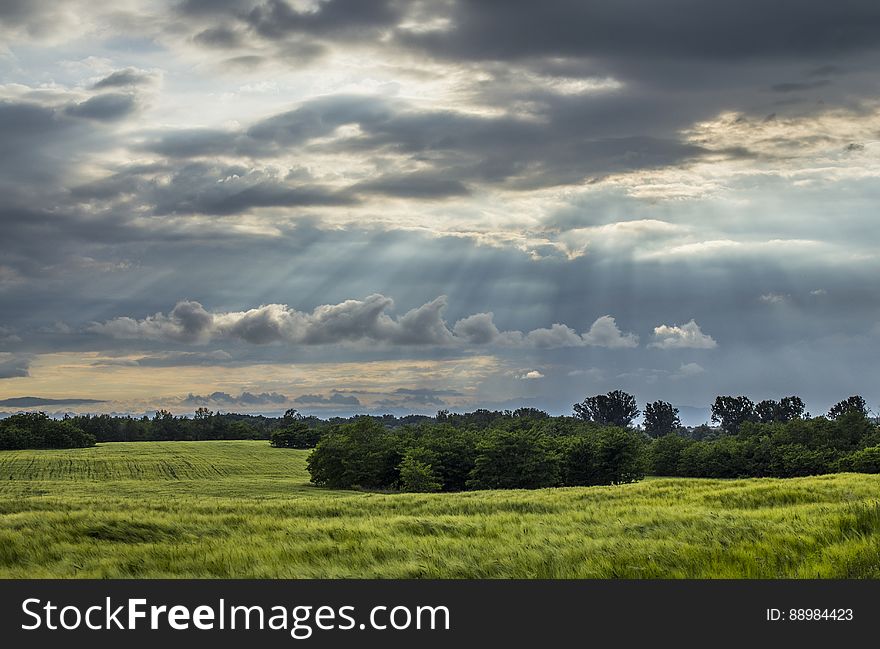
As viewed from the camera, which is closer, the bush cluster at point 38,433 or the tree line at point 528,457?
the tree line at point 528,457

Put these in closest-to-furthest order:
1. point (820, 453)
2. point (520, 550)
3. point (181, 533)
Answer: point (520, 550) → point (181, 533) → point (820, 453)

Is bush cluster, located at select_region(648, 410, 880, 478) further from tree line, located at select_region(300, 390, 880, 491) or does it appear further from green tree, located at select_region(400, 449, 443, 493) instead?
green tree, located at select_region(400, 449, 443, 493)

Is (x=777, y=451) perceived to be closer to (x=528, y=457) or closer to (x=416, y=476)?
(x=528, y=457)

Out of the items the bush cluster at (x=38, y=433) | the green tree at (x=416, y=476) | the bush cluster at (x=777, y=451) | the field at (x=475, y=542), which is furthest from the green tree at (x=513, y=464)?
the bush cluster at (x=38, y=433)

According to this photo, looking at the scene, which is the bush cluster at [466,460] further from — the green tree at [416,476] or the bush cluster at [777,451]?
the bush cluster at [777,451]

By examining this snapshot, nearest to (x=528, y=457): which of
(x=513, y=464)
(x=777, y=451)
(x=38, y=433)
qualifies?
(x=513, y=464)

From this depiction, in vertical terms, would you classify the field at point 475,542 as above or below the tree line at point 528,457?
above

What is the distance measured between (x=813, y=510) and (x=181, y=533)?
16.1 m

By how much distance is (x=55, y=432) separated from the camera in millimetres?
182375

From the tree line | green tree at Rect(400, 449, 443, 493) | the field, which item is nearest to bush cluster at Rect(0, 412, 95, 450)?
the tree line

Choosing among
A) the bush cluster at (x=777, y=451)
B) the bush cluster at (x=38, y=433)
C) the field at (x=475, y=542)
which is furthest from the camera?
the bush cluster at (x=38, y=433)
